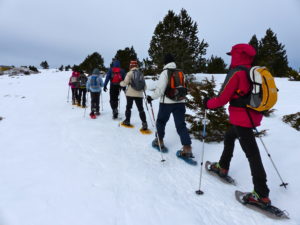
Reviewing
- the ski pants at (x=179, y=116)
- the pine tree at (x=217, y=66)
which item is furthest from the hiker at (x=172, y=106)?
the pine tree at (x=217, y=66)

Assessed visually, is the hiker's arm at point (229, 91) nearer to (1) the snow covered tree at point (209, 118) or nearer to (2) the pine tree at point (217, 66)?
(1) the snow covered tree at point (209, 118)

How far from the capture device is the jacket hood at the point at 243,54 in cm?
303

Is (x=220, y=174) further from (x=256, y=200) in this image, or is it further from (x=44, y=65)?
(x=44, y=65)

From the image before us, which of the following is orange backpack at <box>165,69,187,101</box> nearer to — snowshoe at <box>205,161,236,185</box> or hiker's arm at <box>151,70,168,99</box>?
hiker's arm at <box>151,70,168,99</box>

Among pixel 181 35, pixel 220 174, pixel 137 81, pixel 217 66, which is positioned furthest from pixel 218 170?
pixel 217 66

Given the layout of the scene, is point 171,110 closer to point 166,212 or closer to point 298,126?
point 166,212

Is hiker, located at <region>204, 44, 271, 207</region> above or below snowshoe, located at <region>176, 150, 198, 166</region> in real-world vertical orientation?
above

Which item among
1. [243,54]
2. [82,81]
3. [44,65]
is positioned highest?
[44,65]

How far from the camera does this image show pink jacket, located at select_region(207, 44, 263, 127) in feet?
9.78

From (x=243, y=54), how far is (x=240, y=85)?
523 mm

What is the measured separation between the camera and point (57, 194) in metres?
2.98

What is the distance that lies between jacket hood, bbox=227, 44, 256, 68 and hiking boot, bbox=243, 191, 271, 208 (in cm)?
213

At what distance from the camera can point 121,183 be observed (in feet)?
11.5

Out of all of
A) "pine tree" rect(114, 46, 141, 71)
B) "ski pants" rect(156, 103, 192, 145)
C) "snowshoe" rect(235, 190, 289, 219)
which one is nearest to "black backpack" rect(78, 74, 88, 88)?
"ski pants" rect(156, 103, 192, 145)
